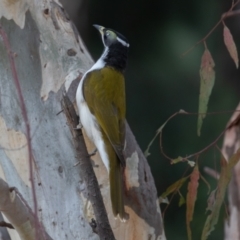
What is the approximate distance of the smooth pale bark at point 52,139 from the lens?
2.89 meters

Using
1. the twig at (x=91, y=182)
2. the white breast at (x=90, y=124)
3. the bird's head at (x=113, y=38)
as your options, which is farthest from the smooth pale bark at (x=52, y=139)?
the twig at (x=91, y=182)

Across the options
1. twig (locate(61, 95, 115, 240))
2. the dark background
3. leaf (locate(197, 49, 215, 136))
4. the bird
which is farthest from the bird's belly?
the dark background

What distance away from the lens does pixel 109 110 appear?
3039mm

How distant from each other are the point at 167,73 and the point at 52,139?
3462mm

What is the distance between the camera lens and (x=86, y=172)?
233cm

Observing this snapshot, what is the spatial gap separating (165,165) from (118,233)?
3269 mm

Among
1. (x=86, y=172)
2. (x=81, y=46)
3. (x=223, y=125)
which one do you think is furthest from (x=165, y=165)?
(x=86, y=172)

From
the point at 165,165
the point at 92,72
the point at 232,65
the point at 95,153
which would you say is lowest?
the point at 165,165

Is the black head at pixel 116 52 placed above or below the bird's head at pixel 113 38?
below

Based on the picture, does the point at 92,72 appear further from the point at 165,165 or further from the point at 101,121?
the point at 165,165

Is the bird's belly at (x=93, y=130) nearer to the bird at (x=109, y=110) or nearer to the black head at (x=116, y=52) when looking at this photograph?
the bird at (x=109, y=110)

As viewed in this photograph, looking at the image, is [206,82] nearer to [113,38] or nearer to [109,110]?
[109,110]

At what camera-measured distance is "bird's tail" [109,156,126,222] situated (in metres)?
2.66

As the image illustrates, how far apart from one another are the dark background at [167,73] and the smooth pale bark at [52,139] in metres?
2.96
